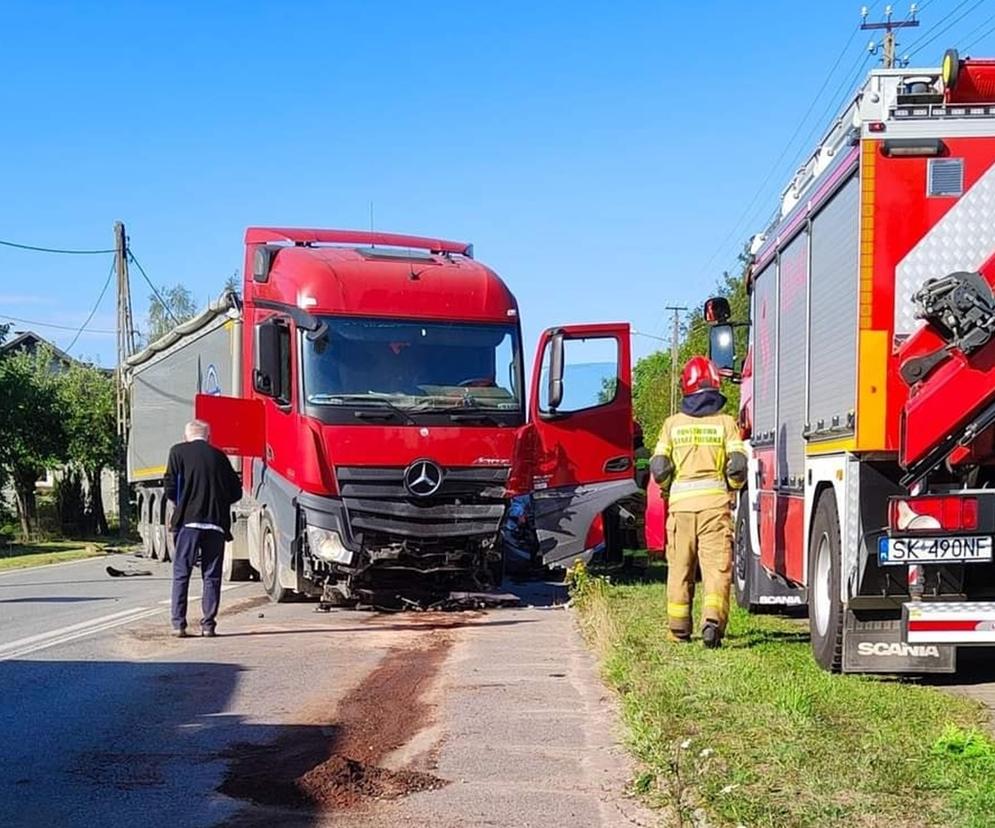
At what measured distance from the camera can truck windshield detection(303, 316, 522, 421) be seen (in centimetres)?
1167

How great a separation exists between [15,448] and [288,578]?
91.4ft

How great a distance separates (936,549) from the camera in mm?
6555

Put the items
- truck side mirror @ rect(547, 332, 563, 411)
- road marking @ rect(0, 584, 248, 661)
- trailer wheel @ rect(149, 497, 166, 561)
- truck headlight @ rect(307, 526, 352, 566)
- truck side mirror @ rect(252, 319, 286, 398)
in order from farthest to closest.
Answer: trailer wheel @ rect(149, 497, 166, 561) → truck side mirror @ rect(547, 332, 563, 411) → truck side mirror @ rect(252, 319, 286, 398) → truck headlight @ rect(307, 526, 352, 566) → road marking @ rect(0, 584, 248, 661)

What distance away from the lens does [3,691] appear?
7.66m

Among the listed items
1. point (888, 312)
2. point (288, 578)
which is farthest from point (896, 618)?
point (288, 578)

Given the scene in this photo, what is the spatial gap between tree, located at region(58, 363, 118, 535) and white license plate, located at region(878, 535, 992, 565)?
3620 centimetres

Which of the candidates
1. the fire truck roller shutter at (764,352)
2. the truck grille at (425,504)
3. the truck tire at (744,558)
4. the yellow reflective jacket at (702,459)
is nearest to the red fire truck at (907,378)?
the yellow reflective jacket at (702,459)

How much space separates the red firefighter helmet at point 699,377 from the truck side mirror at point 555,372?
306 centimetres

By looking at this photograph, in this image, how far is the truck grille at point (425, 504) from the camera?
37.7ft

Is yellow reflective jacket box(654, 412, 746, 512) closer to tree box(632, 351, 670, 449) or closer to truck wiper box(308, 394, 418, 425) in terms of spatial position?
truck wiper box(308, 394, 418, 425)

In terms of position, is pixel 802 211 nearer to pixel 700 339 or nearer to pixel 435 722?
pixel 435 722

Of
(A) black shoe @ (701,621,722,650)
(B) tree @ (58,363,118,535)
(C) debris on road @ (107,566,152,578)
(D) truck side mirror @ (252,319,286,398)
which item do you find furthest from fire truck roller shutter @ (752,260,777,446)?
(B) tree @ (58,363,118,535)

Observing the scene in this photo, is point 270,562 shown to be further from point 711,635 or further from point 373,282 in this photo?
point 711,635

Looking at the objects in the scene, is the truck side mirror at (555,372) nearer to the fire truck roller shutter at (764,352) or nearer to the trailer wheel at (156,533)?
the fire truck roller shutter at (764,352)
